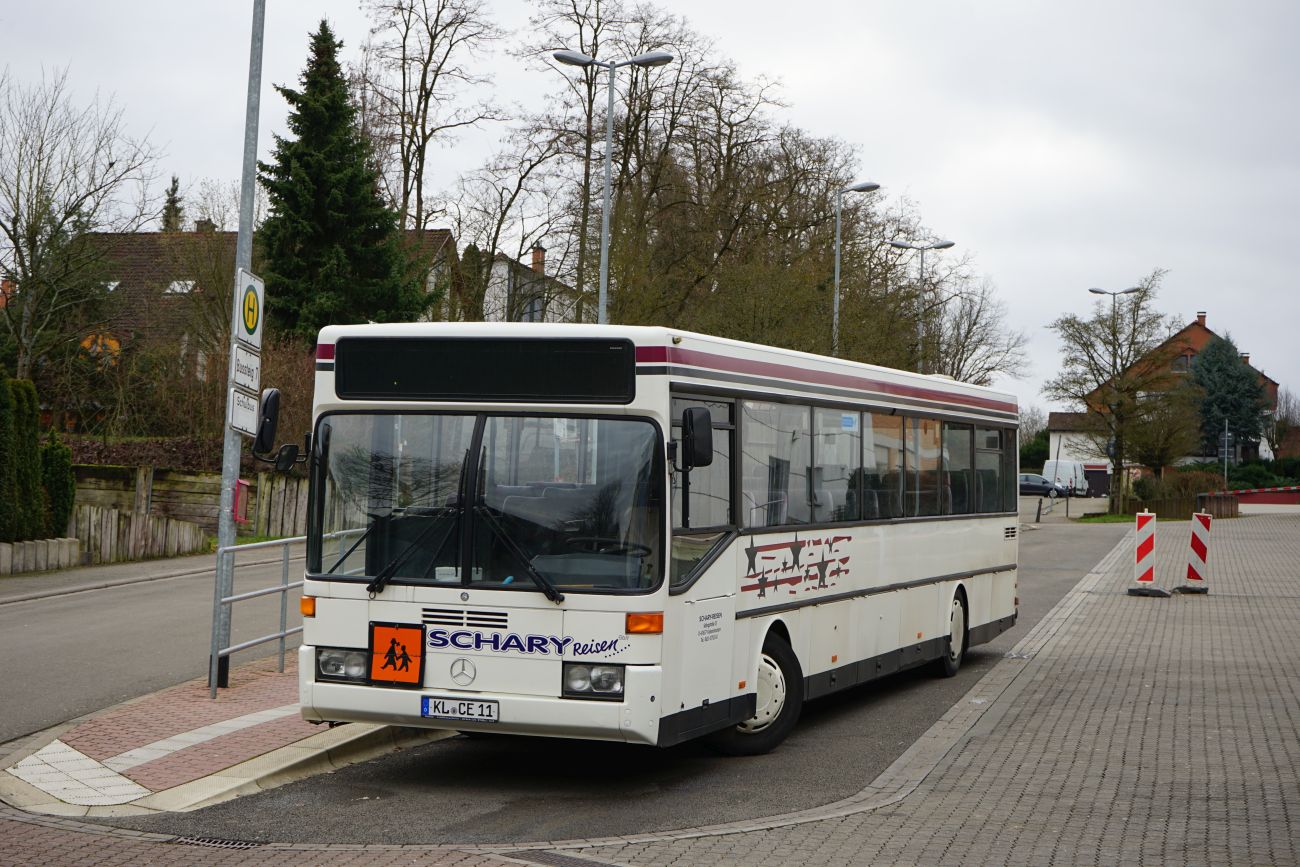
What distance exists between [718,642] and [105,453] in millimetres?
25039

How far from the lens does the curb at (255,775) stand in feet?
25.9

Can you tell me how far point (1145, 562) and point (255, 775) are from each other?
18.2 metres

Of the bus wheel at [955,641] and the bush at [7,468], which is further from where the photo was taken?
the bush at [7,468]

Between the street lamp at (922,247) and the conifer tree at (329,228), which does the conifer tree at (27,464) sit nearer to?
the conifer tree at (329,228)

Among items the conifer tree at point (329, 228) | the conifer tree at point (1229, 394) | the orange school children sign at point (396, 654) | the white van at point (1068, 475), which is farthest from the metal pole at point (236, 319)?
the conifer tree at point (1229, 394)

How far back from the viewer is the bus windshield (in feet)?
27.0

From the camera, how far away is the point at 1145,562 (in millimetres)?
23656

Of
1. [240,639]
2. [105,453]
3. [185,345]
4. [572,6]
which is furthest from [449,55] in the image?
[240,639]

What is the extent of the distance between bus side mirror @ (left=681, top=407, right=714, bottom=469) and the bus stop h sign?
4437 mm

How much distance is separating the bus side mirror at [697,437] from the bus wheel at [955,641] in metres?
6.05

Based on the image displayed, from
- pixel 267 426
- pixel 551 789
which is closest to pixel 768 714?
pixel 551 789

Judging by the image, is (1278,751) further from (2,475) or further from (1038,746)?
(2,475)

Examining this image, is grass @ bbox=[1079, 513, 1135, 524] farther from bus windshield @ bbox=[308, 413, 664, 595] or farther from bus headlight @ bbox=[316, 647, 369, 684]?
bus headlight @ bbox=[316, 647, 369, 684]

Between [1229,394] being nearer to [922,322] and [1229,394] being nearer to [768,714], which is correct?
[922,322]
